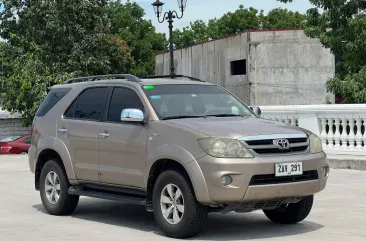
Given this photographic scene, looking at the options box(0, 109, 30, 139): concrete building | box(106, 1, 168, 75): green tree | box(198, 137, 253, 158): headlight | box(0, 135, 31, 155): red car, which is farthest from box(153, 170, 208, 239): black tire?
box(106, 1, 168, 75): green tree

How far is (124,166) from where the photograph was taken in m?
8.98

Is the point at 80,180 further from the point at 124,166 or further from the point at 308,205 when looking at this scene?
the point at 308,205

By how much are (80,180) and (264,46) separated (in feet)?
120

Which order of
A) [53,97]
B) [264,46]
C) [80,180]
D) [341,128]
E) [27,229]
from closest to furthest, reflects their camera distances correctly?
[27,229] → [80,180] → [53,97] → [341,128] → [264,46]

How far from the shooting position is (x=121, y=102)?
945cm

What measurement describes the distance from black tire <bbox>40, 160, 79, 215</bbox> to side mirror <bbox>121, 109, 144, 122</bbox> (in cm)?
175

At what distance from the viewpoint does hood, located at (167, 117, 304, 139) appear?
8031 mm

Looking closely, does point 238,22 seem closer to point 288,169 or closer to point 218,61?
point 218,61

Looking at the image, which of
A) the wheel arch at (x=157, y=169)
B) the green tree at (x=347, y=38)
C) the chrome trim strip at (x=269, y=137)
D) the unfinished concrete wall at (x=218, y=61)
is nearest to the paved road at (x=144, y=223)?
the wheel arch at (x=157, y=169)

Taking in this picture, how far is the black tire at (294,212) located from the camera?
905 cm

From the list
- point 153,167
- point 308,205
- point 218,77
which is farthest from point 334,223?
point 218,77

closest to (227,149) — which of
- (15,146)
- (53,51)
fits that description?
(15,146)

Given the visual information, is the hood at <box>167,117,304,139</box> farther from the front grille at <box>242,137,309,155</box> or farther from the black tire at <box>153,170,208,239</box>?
the black tire at <box>153,170,208,239</box>

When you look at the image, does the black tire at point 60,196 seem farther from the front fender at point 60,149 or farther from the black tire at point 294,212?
the black tire at point 294,212
